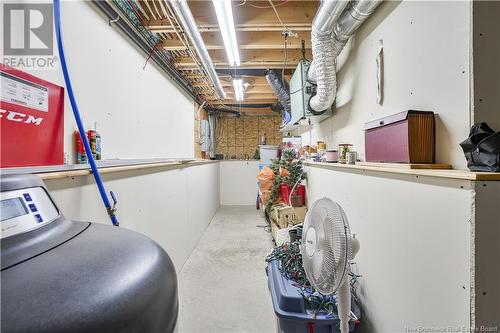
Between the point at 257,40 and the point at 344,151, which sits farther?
the point at 257,40

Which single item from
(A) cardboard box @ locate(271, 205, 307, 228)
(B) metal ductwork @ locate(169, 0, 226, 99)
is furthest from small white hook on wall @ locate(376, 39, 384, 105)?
(A) cardboard box @ locate(271, 205, 307, 228)

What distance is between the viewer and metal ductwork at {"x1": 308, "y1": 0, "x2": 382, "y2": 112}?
1.59m

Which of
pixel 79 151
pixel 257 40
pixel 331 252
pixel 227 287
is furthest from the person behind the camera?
pixel 257 40

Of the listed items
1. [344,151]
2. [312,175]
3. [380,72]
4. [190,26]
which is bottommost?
[312,175]

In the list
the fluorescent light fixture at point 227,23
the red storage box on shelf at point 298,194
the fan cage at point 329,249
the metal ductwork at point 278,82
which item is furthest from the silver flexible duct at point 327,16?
the red storage box on shelf at point 298,194

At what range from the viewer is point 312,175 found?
123 inches

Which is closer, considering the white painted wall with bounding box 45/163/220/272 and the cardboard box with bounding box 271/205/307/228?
the white painted wall with bounding box 45/163/220/272

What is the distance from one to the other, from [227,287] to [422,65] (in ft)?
7.94

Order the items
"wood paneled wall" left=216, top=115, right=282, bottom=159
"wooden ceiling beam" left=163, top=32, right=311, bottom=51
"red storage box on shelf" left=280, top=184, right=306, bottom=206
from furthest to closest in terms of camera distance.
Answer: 1. "wood paneled wall" left=216, top=115, right=282, bottom=159
2. "red storage box on shelf" left=280, top=184, right=306, bottom=206
3. "wooden ceiling beam" left=163, top=32, right=311, bottom=51

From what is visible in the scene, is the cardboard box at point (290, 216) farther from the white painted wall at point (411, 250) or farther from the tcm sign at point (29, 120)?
the tcm sign at point (29, 120)

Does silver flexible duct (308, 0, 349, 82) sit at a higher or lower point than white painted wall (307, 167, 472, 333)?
higher

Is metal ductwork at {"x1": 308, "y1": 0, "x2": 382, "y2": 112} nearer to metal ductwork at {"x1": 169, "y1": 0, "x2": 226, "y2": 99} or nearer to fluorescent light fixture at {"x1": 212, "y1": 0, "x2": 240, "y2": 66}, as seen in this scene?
fluorescent light fixture at {"x1": 212, "y1": 0, "x2": 240, "y2": 66}

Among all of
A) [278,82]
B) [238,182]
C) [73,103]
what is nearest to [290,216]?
[278,82]

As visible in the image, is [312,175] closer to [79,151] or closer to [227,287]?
[227,287]
